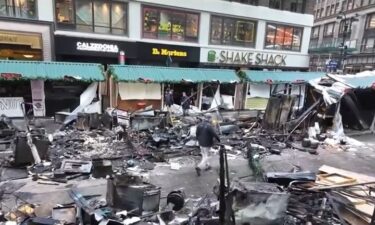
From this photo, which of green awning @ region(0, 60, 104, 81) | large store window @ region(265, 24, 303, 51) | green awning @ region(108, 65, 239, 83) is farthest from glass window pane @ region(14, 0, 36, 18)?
large store window @ region(265, 24, 303, 51)

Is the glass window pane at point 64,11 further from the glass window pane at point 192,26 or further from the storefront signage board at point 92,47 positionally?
the glass window pane at point 192,26

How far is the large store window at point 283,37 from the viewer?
31.4 metres

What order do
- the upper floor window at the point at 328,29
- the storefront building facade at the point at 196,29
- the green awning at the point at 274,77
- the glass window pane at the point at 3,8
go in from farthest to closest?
the upper floor window at the point at 328,29 < the storefront building facade at the point at 196,29 < the green awning at the point at 274,77 < the glass window pane at the point at 3,8

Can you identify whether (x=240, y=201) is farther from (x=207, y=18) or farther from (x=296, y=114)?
(x=207, y=18)

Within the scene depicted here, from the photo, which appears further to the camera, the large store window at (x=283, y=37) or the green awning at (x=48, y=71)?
the large store window at (x=283, y=37)

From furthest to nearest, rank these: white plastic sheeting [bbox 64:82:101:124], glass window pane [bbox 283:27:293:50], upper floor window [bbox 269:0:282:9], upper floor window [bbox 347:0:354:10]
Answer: upper floor window [bbox 347:0:354:10], glass window pane [bbox 283:27:293:50], upper floor window [bbox 269:0:282:9], white plastic sheeting [bbox 64:82:101:124]

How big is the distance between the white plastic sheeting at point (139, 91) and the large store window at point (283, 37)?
635 inches

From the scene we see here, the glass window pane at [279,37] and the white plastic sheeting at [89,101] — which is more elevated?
the glass window pane at [279,37]

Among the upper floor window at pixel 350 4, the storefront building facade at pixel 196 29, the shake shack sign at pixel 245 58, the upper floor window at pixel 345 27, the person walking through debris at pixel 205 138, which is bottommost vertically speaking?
the person walking through debris at pixel 205 138

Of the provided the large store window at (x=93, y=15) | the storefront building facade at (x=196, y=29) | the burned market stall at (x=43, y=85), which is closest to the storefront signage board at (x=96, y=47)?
the storefront building facade at (x=196, y=29)

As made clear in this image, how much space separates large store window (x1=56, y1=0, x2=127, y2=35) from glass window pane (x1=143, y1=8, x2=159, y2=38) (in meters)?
1.69

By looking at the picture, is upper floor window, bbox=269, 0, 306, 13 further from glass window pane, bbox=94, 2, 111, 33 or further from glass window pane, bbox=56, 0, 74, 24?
glass window pane, bbox=56, 0, 74, 24

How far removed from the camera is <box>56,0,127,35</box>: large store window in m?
22.7

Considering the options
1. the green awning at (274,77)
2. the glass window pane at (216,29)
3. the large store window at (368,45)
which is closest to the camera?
the green awning at (274,77)
